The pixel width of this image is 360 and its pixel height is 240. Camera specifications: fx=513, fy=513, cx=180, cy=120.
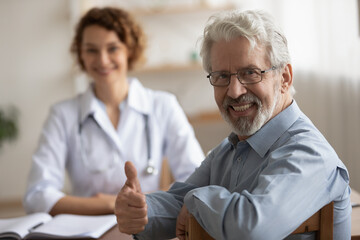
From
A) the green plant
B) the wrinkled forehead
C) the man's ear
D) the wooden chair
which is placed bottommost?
the green plant

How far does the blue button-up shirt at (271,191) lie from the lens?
106cm

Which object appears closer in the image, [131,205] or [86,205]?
[131,205]

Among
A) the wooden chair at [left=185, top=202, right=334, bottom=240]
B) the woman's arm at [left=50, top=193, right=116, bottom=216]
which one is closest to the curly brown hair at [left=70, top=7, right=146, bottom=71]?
the woman's arm at [left=50, top=193, right=116, bottom=216]

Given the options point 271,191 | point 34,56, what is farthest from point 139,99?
point 34,56

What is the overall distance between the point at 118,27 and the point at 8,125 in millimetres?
2730

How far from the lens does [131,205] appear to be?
4.03ft

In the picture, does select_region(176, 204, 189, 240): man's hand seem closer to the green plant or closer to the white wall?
the green plant

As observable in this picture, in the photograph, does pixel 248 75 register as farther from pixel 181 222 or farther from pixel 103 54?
pixel 103 54

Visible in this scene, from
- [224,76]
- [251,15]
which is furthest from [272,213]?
[251,15]

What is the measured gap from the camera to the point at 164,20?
4.99m

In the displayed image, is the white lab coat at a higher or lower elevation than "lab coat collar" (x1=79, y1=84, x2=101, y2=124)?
lower

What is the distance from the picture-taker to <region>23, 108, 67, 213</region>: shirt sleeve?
2.08 m

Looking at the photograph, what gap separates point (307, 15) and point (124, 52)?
1450 millimetres

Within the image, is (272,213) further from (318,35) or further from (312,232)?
(318,35)
